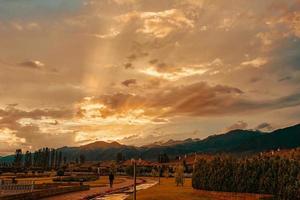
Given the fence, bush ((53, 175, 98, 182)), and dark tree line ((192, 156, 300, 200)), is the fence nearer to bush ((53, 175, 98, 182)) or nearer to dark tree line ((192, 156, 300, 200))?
dark tree line ((192, 156, 300, 200))

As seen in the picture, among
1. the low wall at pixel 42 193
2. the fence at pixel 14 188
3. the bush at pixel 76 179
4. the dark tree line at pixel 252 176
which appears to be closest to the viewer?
the dark tree line at pixel 252 176

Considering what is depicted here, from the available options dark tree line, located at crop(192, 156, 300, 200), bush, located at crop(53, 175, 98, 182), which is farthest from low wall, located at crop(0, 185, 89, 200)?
bush, located at crop(53, 175, 98, 182)


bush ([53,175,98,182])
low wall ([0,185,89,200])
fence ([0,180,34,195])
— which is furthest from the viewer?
bush ([53,175,98,182])

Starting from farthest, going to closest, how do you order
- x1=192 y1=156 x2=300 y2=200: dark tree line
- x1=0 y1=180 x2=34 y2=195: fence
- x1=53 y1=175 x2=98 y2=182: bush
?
x1=53 y1=175 x2=98 y2=182: bush
x1=0 y1=180 x2=34 y2=195: fence
x1=192 y1=156 x2=300 y2=200: dark tree line

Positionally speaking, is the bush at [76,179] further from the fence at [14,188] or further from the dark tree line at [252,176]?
the dark tree line at [252,176]

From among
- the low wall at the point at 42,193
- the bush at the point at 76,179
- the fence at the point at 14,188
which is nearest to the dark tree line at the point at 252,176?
the low wall at the point at 42,193

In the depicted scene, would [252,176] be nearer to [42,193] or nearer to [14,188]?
[42,193]

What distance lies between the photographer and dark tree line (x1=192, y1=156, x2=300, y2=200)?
3459 cm

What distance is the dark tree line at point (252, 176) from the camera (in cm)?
3459

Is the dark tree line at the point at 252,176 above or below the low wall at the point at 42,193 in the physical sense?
above

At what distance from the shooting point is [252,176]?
127 ft

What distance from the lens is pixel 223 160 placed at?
44.2 metres

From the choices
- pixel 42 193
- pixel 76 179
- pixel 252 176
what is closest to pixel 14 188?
pixel 42 193

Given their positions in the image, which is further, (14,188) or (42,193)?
(42,193)
